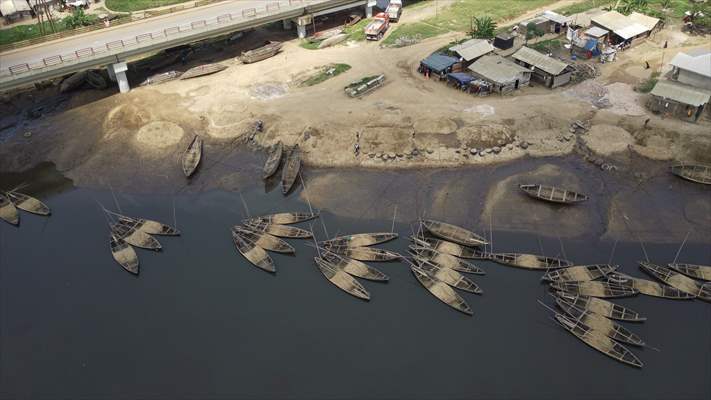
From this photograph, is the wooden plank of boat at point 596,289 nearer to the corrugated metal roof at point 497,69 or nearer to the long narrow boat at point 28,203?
the corrugated metal roof at point 497,69

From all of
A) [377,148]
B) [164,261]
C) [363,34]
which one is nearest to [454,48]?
[363,34]

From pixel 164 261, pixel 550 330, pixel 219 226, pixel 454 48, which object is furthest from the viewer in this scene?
pixel 454 48

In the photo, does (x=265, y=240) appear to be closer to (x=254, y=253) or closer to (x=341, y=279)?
(x=254, y=253)

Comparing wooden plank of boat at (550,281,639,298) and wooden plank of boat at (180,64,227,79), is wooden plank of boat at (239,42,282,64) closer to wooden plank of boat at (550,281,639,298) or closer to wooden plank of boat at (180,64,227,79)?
wooden plank of boat at (180,64,227,79)

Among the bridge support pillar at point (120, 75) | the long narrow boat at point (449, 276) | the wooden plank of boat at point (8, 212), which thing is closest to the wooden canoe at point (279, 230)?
the long narrow boat at point (449, 276)

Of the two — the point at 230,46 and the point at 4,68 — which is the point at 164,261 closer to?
the point at 4,68

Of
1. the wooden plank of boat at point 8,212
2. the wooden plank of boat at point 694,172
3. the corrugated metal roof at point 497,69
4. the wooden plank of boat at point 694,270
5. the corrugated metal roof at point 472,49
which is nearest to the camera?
the wooden plank of boat at point 694,270
